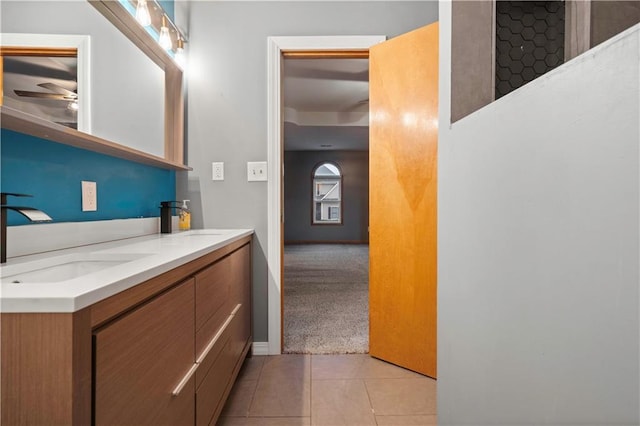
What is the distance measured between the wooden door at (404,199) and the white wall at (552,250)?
0.82m

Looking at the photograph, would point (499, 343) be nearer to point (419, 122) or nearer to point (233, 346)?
point (233, 346)

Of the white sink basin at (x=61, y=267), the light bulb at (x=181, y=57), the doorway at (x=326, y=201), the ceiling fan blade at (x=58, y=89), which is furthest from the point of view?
the doorway at (x=326, y=201)

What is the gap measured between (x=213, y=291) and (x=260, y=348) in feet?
3.39

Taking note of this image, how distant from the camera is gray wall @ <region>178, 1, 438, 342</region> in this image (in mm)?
2084

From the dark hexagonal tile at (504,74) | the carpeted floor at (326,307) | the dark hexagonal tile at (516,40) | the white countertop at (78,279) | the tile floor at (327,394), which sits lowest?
the tile floor at (327,394)

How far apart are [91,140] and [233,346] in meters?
1.06

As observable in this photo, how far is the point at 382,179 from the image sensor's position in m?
2.02

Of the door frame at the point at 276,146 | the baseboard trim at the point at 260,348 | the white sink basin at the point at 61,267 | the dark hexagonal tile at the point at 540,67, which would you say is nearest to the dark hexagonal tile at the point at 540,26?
the dark hexagonal tile at the point at 540,67

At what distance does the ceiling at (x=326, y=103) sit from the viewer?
3996 mm

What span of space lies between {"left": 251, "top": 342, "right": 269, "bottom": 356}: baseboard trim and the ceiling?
2.24 meters

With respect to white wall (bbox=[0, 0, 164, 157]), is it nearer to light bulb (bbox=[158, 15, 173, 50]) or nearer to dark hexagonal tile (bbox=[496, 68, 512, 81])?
light bulb (bbox=[158, 15, 173, 50])

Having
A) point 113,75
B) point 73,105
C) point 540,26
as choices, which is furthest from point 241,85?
point 540,26

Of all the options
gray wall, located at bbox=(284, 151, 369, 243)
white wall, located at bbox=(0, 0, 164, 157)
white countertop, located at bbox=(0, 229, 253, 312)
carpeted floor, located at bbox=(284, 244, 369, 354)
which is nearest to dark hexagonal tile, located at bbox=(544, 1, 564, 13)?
white countertop, located at bbox=(0, 229, 253, 312)

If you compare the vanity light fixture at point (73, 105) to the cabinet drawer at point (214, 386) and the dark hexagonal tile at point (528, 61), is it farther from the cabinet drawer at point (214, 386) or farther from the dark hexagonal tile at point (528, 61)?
the dark hexagonal tile at point (528, 61)
